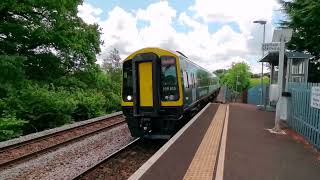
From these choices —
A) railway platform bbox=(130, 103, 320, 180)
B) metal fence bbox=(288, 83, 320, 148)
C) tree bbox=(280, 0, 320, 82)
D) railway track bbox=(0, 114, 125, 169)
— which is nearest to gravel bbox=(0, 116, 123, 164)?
railway track bbox=(0, 114, 125, 169)

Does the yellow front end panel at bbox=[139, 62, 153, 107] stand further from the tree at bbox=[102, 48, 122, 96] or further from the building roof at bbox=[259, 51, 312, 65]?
the tree at bbox=[102, 48, 122, 96]

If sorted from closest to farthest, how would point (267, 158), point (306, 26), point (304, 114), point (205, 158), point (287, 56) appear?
point (205, 158)
point (267, 158)
point (304, 114)
point (287, 56)
point (306, 26)

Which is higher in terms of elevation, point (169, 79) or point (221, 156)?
point (169, 79)

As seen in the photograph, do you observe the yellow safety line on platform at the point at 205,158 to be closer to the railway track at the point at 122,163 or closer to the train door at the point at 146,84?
the railway track at the point at 122,163

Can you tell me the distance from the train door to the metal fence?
15.4ft

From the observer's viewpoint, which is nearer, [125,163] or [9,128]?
[125,163]

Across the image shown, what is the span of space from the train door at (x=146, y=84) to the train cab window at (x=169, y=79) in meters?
0.23

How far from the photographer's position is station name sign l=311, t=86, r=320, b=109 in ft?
32.8

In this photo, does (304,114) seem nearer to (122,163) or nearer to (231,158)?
(231,158)

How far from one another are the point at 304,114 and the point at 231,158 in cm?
454

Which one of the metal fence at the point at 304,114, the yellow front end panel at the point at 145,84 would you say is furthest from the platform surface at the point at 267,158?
the yellow front end panel at the point at 145,84

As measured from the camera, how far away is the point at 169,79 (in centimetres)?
1278

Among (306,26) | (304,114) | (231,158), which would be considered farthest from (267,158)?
(306,26)

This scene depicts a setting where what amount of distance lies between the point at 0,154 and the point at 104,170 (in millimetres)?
3357
